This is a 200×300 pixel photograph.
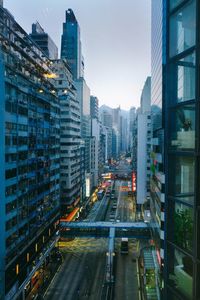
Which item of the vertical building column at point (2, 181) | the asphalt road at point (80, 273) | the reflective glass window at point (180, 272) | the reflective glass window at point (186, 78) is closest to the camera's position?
the reflective glass window at point (186, 78)

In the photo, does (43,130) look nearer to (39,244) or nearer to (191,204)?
(39,244)

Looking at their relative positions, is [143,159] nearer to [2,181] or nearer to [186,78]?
[2,181]

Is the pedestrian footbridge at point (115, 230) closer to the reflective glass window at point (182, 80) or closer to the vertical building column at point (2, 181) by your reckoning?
the vertical building column at point (2, 181)

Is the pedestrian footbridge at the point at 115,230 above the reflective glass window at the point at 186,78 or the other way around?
the other way around

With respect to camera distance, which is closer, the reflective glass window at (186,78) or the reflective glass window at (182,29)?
the reflective glass window at (186,78)

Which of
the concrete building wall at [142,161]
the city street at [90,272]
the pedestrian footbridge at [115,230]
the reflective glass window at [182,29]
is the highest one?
the reflective glass window at [182,29]

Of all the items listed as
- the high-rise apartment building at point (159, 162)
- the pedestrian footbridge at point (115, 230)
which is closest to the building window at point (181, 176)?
the high-rise apartment building at point (159, 162)

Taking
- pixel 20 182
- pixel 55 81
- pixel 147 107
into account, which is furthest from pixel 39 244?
pixel 147 107
